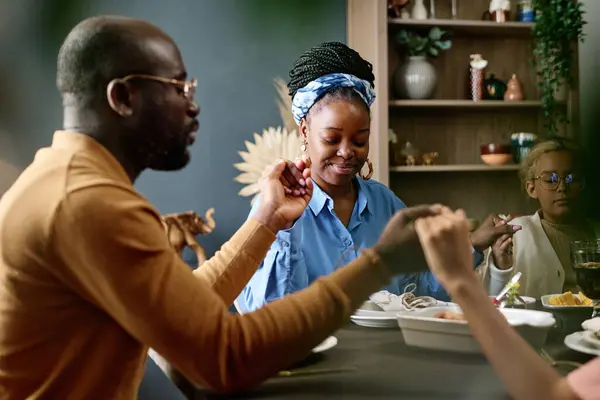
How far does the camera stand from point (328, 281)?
44 centimetres

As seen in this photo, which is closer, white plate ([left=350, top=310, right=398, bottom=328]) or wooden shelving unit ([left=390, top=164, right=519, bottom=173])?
white plate ([left=350, top=310, right=398, bottom=328])

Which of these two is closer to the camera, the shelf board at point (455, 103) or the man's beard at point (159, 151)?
the man's beard at point (159, 151)

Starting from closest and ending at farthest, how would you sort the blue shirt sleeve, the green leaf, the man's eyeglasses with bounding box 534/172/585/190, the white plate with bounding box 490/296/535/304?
the man's eyeglasses with bounding box 534/172/585/190 → the white plate with bounding box 490/296/535/304 → the blue shirt sleeve → the green leaf

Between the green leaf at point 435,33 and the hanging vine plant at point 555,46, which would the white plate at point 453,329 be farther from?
the green leaf at point 435,33

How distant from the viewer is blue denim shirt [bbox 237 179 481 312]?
0.70m

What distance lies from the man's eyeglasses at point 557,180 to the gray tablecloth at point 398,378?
136mm

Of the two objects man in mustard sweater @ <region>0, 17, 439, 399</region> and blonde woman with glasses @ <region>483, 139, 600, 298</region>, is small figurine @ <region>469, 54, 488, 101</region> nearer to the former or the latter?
blonde woman with glasses @ <region>483, 139, 600, 298</region>

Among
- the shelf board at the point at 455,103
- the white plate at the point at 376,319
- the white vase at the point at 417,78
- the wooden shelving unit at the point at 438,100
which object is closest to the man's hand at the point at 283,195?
the white plate at the point at 376,319

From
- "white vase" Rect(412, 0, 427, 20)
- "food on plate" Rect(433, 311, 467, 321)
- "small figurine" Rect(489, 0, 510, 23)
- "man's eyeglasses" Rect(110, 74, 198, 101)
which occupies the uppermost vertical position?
"white vase" Rect(412, 0, 427, 20)

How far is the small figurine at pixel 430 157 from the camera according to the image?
1409 millimetres

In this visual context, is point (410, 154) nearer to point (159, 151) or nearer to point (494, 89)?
point (494, 89)

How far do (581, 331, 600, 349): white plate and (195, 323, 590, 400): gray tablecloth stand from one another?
2 cm

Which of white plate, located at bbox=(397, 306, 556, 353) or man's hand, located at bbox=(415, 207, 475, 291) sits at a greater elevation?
man's hand, located at bbox=(415, 207, 475, 291)

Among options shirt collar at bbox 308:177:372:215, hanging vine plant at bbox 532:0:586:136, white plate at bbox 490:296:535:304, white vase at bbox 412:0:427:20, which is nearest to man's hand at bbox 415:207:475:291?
hanging vine plant at bbox 532:0:586:136
